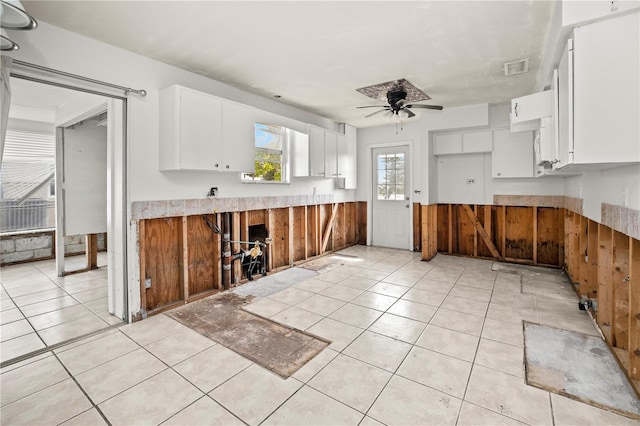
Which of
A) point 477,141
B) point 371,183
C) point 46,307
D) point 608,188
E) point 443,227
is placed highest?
point 477,141

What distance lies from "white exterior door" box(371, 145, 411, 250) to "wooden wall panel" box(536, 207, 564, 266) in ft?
7.58

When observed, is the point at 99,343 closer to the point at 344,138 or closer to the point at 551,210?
the point at 344,138

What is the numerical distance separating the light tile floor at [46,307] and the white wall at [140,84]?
145 cm

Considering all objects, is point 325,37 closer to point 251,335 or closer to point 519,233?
point 251,335

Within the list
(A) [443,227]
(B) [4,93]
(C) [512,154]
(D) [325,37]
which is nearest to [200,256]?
(B) [4,93]

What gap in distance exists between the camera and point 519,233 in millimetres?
5480

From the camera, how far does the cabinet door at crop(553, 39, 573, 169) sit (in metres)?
1.83

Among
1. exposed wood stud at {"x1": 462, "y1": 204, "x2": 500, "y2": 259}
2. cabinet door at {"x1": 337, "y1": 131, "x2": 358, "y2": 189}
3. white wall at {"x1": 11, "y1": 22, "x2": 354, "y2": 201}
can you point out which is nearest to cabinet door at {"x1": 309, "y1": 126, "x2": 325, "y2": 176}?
cabinet door at {"x1": 337, "y1": 131, "x2": 358, "y2": 189}

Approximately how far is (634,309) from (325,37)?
3261 millimetres

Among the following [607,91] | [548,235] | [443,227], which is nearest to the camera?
[607,91]

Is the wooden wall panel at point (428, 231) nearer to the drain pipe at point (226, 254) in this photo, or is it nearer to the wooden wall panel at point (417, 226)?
the wooden wall panel at point (417, 226)

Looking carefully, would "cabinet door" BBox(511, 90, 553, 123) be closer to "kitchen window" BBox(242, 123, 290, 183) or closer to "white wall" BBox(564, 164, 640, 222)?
"white wall" BBox(564, 164, 640, 222)

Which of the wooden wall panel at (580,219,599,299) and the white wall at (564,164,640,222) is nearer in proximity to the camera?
the white wall at (564,164,640,222)

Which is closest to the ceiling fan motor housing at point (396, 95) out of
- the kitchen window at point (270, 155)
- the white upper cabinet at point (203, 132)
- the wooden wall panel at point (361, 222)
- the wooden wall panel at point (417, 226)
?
the kitchen window at point (270, 155)
